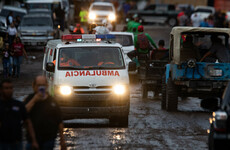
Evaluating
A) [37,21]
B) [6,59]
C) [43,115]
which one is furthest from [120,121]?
[37,21]

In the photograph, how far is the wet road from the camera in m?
11.5

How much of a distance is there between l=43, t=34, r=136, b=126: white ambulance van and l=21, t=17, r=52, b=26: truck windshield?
21.7m

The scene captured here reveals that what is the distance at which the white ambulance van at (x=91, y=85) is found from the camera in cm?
1310

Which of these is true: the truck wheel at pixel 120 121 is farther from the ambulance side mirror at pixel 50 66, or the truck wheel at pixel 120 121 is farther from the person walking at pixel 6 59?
the person walking at pixel 6 59

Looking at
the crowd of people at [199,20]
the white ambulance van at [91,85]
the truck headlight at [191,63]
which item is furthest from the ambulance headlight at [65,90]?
the crowd of people at [199,20]

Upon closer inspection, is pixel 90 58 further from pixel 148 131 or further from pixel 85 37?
pixel 148 131

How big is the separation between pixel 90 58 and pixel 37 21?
73.1 ft

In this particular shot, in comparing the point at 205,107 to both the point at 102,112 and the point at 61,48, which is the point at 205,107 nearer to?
the point at 102,112

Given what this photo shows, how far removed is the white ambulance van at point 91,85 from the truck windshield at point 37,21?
2169cm

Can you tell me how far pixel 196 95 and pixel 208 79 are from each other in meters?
0.95

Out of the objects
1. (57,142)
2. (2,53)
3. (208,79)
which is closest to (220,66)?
(208,79)

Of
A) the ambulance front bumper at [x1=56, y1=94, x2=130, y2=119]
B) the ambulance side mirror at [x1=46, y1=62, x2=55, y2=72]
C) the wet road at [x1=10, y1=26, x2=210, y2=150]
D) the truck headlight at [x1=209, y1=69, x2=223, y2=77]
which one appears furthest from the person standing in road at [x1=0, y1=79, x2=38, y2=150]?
the truck headlight at [x1=209, y1=69, x2=223, y2=77]

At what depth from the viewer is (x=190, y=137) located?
40.8ft

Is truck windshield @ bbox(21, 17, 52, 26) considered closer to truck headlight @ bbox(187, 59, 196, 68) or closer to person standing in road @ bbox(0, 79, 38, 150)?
truck headlight @ bbox(187, 59, 196, 68)
